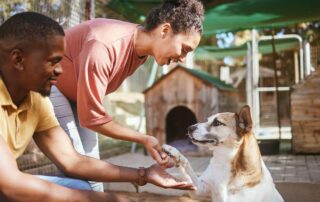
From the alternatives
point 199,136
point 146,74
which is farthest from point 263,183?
point 146,74

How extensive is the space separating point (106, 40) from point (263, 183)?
1.66 meters

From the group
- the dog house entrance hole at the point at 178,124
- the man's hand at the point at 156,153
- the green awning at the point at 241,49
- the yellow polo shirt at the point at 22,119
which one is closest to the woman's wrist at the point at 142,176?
the man's hand at the point at 156,153

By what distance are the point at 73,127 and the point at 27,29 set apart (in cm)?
105

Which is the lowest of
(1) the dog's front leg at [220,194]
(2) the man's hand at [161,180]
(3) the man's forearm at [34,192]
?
(1) the dog's front leg at [220,194]

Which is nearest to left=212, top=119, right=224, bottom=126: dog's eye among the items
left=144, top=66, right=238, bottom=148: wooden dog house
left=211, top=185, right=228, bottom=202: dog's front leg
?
left=211, top=185, right=228, bottom=202: dog's front leg

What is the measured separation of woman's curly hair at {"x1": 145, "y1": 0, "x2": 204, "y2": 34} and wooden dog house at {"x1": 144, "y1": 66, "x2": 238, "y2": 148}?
3885 mm

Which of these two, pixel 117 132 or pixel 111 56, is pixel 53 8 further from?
pixel 117 132

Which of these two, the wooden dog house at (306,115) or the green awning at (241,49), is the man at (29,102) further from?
the green awning at (241,49)

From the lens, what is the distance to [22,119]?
173 centimetres

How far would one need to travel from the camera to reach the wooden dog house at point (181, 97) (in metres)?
6.30

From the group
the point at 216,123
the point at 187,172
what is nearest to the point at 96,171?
the point at 187,172

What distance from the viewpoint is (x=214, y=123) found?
11.9ft

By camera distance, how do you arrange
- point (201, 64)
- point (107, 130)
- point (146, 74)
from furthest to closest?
point (201, 64), point (146, 74), point (107, 130)

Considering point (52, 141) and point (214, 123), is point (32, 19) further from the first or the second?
point (214, 123)
